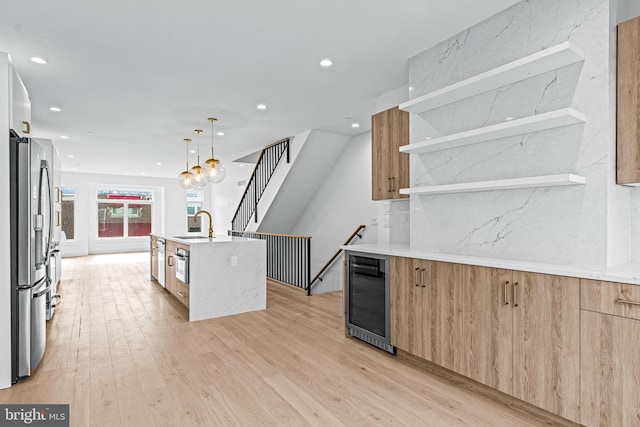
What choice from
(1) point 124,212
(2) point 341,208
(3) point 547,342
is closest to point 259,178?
(2) point 341,208

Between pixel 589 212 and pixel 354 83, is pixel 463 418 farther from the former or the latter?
pixel 354 83

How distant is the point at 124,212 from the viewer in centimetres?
1227

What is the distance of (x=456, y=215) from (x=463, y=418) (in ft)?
5.00

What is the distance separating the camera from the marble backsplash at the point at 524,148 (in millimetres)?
2162

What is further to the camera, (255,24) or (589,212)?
(255,24)

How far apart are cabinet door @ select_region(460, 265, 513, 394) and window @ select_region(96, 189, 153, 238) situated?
41.1 feet

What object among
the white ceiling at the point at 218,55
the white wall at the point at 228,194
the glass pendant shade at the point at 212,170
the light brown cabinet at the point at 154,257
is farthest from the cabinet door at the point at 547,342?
the white wall at the point at 228,194

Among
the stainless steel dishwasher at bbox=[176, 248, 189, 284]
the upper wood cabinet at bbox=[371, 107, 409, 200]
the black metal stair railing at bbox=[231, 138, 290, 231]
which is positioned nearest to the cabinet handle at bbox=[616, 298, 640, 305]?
the upper wood cabinet at bbox=[371, 107, 409, 200]

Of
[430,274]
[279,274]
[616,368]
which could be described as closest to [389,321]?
[430,274]

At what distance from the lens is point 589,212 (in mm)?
2186

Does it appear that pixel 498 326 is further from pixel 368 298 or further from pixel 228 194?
pixel 228 194

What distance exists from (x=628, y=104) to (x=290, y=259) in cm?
512

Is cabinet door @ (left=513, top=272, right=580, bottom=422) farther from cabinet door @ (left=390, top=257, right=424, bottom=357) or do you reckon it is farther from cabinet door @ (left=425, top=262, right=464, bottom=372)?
cabinet door @ (left=390, top=257, right=424, bottom=357)

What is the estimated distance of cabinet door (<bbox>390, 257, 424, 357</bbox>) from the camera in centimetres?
286
